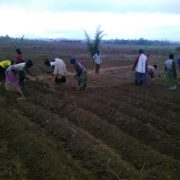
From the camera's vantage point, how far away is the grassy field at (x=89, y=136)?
5.98 meters

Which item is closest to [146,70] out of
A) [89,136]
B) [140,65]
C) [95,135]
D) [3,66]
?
[140,65]

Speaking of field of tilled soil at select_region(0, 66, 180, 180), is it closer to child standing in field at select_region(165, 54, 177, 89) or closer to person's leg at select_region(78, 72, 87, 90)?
person's leg at select_region(78, 72, 87, 90)

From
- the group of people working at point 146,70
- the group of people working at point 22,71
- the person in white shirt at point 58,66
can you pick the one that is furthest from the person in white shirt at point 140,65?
the person in white shirt at point 58,66

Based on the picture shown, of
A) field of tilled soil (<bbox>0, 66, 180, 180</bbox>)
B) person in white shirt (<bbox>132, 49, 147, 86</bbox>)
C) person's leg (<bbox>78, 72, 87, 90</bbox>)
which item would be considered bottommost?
field of tilled soil (<bbox>0, 66, 180, 180</bbox>)

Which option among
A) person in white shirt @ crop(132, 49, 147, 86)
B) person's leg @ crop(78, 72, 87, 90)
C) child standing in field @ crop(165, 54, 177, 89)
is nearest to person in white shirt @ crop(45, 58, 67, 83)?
person's leg @ crop(78, 72, 87, 90)

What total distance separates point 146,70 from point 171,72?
0.83 meters

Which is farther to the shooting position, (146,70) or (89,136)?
(146,70)

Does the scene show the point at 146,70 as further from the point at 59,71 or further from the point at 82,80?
the point at 59,71

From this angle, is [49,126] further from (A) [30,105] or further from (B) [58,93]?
(B) [58,93]

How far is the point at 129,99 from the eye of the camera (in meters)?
11.0

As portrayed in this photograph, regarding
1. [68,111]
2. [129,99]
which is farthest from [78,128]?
[129,99]

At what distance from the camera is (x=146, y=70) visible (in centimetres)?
1311

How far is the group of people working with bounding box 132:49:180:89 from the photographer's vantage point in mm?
12789

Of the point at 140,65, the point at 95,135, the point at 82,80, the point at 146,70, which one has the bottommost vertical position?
the point at 95,135
